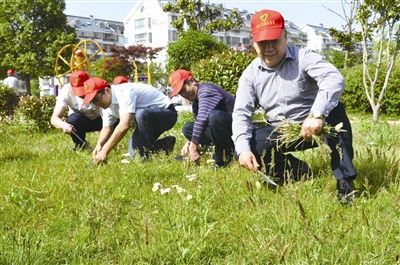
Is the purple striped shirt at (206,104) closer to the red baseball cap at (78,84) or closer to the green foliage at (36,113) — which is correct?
the red baseball cap at (78,84)

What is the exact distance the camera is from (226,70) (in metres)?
11.1

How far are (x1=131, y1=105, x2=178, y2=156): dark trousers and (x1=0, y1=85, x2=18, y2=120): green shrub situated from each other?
754cm

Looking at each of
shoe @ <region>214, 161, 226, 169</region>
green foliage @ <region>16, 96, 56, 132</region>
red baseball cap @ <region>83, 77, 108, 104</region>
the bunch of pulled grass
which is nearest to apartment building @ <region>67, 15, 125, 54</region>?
green foliage @ <region>16, 96, 56, 132</region>

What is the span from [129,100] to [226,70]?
21.2ft

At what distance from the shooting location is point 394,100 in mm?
12773

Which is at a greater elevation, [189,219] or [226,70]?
[226,70]

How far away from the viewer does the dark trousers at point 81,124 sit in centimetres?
627

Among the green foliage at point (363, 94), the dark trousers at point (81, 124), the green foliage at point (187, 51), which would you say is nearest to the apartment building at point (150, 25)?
the green foliage at point (187, 51)

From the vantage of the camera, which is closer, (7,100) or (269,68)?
(269,68)

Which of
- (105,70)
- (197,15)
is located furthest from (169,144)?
(197,15)

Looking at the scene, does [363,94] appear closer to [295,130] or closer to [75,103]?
[75,103]

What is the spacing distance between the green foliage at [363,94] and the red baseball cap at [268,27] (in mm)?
10486

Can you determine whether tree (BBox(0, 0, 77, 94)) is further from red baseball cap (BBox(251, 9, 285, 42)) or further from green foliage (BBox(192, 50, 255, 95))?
red baseball cap (BBox(251, 9, 285, 42))

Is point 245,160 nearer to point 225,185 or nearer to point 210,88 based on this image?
point 225,185
